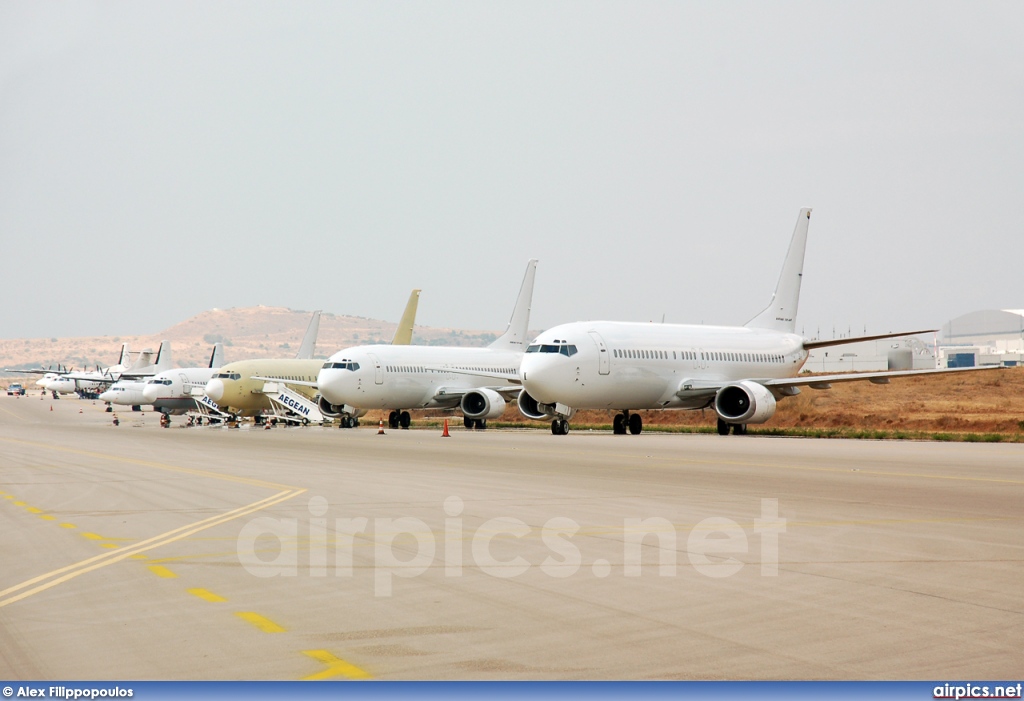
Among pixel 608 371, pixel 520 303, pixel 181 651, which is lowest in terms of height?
pixel 181 651

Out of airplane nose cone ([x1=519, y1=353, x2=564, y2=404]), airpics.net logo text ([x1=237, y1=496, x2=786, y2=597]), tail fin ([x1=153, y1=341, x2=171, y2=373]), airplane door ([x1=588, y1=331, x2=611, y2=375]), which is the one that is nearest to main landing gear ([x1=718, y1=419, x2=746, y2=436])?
airplane door ([x1=588, y1=331, x2=611, y2=375])

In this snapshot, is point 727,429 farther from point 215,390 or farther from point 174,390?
point 174,390

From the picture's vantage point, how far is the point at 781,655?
6.47 metres

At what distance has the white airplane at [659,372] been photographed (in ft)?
137

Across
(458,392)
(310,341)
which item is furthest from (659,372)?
(310,341)

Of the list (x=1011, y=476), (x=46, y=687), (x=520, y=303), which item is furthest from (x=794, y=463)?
(x=520, y=303)

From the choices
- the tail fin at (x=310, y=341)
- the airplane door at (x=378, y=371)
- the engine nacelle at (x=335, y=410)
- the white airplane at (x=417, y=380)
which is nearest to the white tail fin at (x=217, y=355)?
the tail fin at (x=310, y=341)

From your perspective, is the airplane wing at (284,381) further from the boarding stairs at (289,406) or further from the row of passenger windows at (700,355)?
the row of passenger windows at (700,355)

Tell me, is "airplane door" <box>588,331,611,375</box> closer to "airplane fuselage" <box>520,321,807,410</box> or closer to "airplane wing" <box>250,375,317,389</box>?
"airplane fuselage" <box>520,321,807,410</box>

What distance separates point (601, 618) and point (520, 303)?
2205 inches

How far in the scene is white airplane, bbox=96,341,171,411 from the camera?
84.6 m

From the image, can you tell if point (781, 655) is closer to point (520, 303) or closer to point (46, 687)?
point (46, 687)

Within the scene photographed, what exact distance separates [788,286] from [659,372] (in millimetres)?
12584

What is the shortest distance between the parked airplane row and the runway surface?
2209 cm
